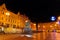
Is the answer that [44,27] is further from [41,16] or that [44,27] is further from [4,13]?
[4,13]

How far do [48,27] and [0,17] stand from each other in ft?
129

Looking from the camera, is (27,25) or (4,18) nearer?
(27,25)

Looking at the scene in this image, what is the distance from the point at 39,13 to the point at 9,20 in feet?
60.2

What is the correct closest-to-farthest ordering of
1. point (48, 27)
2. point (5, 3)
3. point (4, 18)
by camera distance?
point (4, 18)
point (5, 3)
point (48, 27)

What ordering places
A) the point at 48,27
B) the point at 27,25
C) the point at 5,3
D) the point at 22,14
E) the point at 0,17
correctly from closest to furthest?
the point at 27,25
the point at 0,17
the point at 5,3
the point at 22,14
the point at 48,27

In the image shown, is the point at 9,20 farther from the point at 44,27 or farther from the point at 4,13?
the point at 44,27

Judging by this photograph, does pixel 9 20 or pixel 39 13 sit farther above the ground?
pixel 39 13

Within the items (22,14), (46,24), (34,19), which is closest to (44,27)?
(46,24)

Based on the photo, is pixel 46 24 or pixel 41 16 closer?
pixel 41 16

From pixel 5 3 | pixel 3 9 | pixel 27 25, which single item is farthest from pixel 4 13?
pixel 27 25

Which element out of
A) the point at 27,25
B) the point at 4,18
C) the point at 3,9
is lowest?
the point at 27,25

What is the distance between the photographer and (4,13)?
32.7m

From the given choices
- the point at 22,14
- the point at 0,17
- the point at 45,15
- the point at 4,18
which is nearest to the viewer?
the point at 0,17

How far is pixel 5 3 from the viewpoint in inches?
1403
